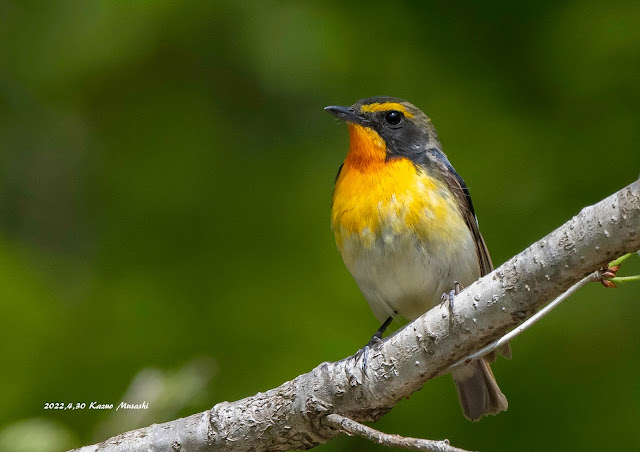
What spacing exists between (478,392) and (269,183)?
70.4 inches

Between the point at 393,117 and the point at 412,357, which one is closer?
the point at 412,357

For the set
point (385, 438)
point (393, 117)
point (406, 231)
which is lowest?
point (385, 438)

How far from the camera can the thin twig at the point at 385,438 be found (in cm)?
268

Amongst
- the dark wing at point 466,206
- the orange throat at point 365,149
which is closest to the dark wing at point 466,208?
the dark wing at point 466,206

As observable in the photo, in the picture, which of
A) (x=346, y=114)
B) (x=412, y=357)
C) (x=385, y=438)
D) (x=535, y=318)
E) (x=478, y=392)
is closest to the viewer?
(x=385, y=438)

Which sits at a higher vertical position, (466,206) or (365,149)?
(365,149)

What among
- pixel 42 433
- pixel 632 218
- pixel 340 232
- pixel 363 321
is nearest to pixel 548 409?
pixel 363 321

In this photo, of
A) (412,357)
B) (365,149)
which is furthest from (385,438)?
(365,149)

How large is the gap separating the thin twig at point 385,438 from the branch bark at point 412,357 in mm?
91

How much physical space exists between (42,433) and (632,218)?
8.27ft

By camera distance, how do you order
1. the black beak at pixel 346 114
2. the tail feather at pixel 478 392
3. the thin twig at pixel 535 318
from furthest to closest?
the black beak at pixel 346 114 → the tail feather at pixel 478 392 → the thin twig at pixel 535 318

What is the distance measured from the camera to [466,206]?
4539 millimetres

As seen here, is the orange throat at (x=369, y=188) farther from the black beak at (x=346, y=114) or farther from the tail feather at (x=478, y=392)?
the tail feather at (x=478, y=392)

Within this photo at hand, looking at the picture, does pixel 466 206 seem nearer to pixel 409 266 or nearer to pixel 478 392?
pixel 409 266
